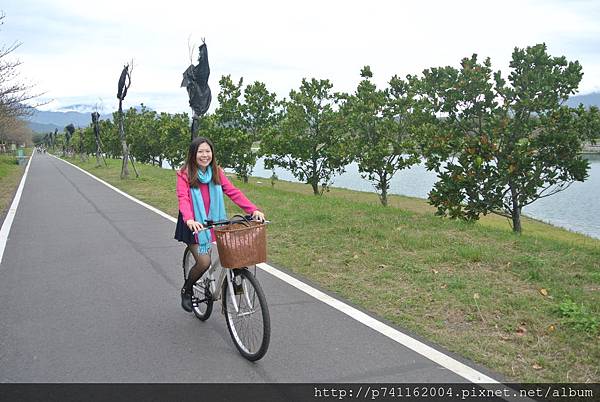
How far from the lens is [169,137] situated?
40562 millimetres

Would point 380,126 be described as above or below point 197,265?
above

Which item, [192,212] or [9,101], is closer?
[192,212]

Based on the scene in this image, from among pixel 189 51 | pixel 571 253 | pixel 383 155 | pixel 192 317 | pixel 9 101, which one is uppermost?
pixel 189 51

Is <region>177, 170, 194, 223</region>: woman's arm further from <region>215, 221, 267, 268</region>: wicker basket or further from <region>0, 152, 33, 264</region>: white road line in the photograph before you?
<region>0, 152, 33, 264</region>: white road line

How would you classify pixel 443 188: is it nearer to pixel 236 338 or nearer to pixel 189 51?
pixel 236 338

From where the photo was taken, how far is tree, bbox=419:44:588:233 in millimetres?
10562

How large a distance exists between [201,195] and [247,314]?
1068mm

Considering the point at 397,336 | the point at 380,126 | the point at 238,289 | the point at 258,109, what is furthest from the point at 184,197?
the point at 258,109

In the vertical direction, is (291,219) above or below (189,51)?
below

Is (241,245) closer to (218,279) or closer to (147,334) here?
(218,279)

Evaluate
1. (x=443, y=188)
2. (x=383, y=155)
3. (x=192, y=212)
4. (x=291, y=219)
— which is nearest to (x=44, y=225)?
(x=291, y=219)

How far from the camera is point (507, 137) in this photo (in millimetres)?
10867

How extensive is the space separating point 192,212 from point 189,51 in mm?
12247

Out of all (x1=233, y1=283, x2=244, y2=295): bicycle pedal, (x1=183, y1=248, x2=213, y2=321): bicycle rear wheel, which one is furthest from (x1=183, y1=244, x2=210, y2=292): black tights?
(x1=233, y1=283, x2=244, y2=295): bicycle pedal
